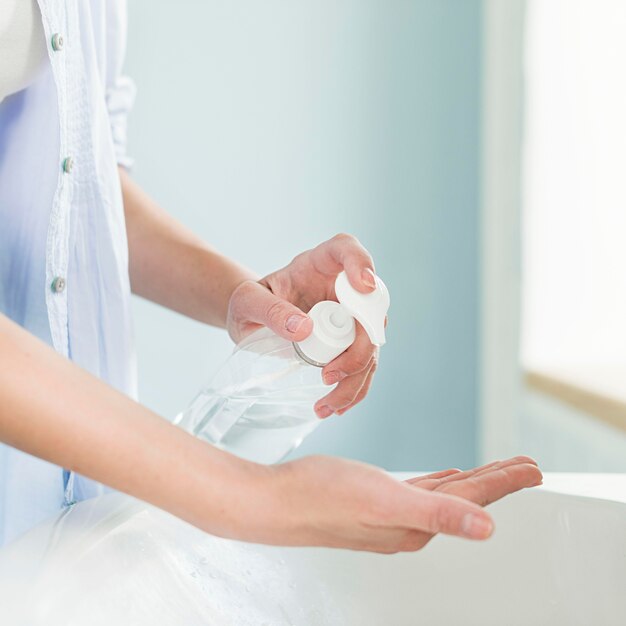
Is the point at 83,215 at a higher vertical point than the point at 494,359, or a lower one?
higher

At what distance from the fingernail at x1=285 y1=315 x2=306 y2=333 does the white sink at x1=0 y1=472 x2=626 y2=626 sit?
0.14 metres

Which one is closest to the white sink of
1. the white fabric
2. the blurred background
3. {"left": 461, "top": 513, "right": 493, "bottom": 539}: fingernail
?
{"left": 461, "top": 513, "right": 493, "bottom": 539}: fingernail

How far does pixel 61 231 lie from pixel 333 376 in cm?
22

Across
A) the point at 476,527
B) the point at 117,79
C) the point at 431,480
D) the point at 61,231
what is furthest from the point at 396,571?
the point at 117,79

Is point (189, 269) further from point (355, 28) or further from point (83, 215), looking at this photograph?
point (355, 28)

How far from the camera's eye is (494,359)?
1845 mm

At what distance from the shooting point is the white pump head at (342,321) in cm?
53

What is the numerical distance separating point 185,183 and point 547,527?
1.36m

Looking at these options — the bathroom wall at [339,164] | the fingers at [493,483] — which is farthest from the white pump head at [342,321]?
the bathroom wall at [339,164]

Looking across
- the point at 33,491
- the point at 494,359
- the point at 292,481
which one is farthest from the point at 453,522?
the point at 494,359

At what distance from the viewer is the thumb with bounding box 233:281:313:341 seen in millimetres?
554

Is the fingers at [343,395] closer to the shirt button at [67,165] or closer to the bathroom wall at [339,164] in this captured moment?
the shirt button at [67,165]

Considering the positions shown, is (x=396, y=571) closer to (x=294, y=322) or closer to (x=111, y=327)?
(x=294, y=322)

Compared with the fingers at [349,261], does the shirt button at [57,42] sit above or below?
above
